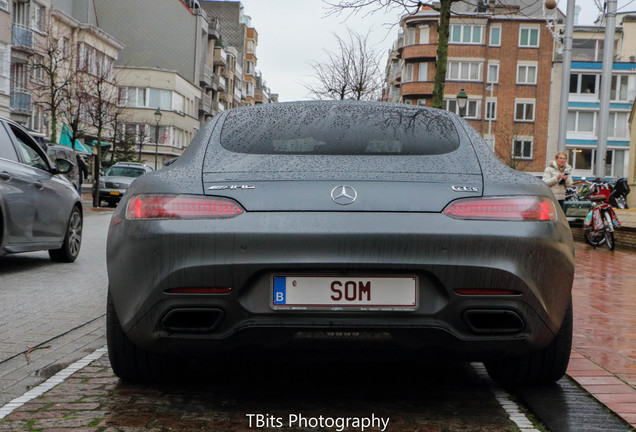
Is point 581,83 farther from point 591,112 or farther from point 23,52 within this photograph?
point 23,52

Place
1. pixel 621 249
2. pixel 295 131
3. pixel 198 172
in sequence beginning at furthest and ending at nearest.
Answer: pixel 621 249 → pixel 295 131 → pixel 198 172

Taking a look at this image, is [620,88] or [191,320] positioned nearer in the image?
[191,320]

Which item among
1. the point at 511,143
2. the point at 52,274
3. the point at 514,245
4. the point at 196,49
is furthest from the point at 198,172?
the point at 196,49

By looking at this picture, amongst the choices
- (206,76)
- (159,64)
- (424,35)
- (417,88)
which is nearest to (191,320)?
(417,88)

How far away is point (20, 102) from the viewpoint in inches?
1805

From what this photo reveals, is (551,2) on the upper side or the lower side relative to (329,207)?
upper

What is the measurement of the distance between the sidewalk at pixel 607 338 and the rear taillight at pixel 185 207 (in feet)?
6.22

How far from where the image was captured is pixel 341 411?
393cm

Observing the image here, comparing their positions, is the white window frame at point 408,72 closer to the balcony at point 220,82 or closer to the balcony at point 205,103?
the balcony at point 205,103

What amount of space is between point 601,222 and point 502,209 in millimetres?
13942

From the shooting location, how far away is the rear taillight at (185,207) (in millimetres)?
3660

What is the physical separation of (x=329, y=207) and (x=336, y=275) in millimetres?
276

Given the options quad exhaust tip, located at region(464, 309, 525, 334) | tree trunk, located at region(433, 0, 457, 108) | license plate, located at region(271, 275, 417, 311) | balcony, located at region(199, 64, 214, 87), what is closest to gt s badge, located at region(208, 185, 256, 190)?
license plate, located at region(271, 275, 417, 311)

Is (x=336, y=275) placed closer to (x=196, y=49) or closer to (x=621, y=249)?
(x=621, y=249)
